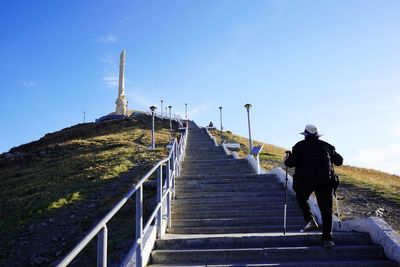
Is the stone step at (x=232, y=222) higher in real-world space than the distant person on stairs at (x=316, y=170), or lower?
lower

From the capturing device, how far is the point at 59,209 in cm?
1249

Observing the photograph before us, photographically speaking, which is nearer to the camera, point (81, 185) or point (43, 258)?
point (43, 258)

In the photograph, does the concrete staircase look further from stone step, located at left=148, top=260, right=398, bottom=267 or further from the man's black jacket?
the man's black jacket

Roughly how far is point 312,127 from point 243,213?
2.98m

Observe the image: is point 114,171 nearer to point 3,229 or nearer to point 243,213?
point 3,229

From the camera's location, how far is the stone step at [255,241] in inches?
256

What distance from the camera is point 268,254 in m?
6.07

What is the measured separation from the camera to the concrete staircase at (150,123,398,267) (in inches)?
237

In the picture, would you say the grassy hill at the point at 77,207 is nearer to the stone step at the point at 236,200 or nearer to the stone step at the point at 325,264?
the stone step at the point at 236,200

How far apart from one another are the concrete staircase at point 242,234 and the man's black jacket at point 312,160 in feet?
3.13


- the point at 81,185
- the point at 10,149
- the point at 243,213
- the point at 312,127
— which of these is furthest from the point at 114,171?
the point at 10,149

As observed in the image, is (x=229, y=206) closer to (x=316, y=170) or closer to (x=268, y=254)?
(x=268, y=254)

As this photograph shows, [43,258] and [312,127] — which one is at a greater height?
[312,127]

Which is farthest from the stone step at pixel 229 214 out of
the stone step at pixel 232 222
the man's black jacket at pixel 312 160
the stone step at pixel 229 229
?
the man's black jacket at pixel 312 160
